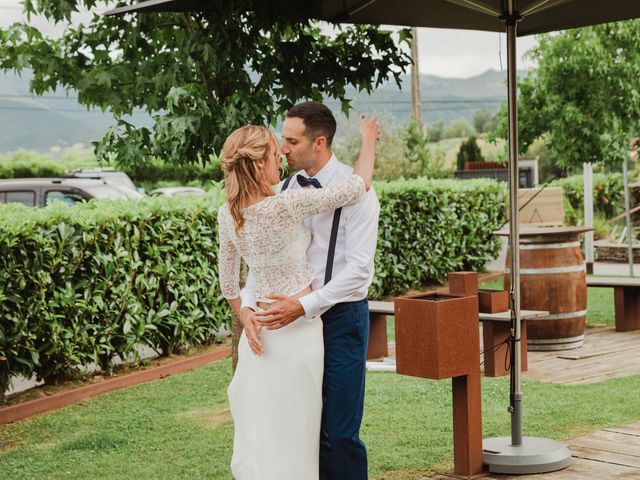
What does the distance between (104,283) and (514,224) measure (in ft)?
13.2

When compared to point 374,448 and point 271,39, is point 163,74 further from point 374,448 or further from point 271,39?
point 374,448

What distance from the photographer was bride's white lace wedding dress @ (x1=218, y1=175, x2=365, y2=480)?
3.95 m

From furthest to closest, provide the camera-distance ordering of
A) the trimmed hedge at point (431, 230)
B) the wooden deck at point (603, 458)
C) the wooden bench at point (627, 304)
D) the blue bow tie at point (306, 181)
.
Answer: the trimmed hedge at point (431, 230), the wooden bench at point (627, 304), the wooden deck at point (603, 458), the blue bow tie at point (306, 181)

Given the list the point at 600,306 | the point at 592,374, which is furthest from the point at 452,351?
the point at 600,306

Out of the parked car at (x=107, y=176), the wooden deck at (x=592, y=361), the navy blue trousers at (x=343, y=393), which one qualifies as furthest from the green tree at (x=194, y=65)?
the parked car at (x=107, y=176)

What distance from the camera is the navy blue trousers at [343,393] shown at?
159 inches

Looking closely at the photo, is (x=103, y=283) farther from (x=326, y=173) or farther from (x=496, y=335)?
(x=326, y=173)

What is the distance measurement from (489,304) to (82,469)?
3.48 m

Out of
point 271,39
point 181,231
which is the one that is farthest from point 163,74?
point 181,231

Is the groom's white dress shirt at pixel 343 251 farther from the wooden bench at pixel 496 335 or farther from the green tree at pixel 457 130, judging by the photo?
the green tree at pixel 457 130

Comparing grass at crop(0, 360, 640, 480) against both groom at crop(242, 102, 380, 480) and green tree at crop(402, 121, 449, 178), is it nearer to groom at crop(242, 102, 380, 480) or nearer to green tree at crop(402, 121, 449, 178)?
groom at crop(242, 102, 380, 480)

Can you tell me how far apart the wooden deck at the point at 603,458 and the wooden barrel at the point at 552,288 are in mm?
3073

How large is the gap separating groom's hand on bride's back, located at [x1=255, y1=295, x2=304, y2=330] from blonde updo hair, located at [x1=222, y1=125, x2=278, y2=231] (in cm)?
34

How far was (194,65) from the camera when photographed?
5.84 meters
